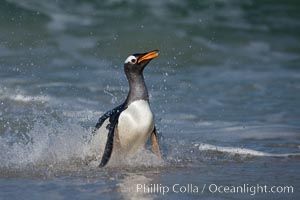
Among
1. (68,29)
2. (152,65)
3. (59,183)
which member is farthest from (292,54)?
(59,183)

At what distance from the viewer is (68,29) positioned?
47.9 feet

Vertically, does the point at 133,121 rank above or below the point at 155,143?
above

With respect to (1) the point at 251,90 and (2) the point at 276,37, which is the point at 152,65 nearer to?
(1) the point at 251,90

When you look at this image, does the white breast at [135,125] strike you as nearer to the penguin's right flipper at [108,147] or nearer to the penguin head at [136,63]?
the penguin's right flipper at [108,147]

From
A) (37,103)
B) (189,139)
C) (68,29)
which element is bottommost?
(189,139)

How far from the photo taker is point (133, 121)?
6.70 metres

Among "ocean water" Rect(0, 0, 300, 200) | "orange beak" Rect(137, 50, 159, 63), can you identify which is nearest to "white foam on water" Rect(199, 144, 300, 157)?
"ocean water" Rect(0, 0, 300, 200)

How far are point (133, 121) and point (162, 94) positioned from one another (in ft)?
12.6

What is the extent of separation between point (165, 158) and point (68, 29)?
8.13m

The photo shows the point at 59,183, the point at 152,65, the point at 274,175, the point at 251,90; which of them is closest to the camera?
the point at 59,183

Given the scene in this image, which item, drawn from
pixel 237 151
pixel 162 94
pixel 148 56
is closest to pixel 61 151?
pixel 148 56

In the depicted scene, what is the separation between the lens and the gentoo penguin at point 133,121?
22.0ft

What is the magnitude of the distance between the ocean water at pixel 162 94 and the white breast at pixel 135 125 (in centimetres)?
16

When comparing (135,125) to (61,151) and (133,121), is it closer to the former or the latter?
(133,121)
